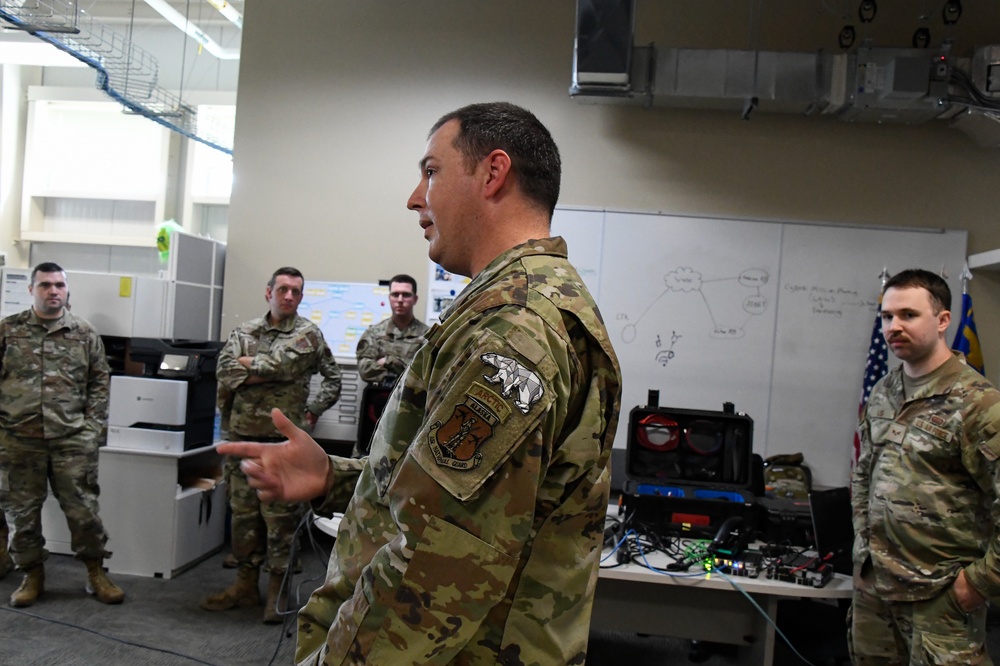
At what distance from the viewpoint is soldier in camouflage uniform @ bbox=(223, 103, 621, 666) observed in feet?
2.87

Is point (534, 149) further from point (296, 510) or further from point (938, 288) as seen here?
point (296, 510)

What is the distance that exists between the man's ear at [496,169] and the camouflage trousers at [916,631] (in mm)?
1842

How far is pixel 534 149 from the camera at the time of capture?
3.65 feet

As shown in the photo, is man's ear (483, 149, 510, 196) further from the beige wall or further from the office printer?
the beige wall

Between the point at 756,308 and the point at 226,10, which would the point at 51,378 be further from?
the point at 756,308

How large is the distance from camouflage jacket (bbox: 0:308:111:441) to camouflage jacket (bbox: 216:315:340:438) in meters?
0.63

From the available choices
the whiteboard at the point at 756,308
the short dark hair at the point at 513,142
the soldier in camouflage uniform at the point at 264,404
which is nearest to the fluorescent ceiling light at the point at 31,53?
the soldier in camouflage uniform at the point at 264,404

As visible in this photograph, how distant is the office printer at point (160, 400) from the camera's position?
4.05 metres

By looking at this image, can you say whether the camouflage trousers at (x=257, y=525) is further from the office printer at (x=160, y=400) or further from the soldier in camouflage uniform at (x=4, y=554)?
the soldier in camouflage uniform at (x=4, y=554)

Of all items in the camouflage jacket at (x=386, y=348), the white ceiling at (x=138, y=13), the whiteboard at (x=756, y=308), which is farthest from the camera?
the white ceiling at (x=138, y=13)

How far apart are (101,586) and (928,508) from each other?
359 cm

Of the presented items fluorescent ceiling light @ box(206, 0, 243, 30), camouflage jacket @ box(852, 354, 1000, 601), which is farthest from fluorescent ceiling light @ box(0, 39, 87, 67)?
camouflage jacket @ box(852, 354, 1000, 601)

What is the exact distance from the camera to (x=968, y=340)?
436cm

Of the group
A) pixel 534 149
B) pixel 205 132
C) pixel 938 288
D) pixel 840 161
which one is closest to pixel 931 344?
pixel 938 288
